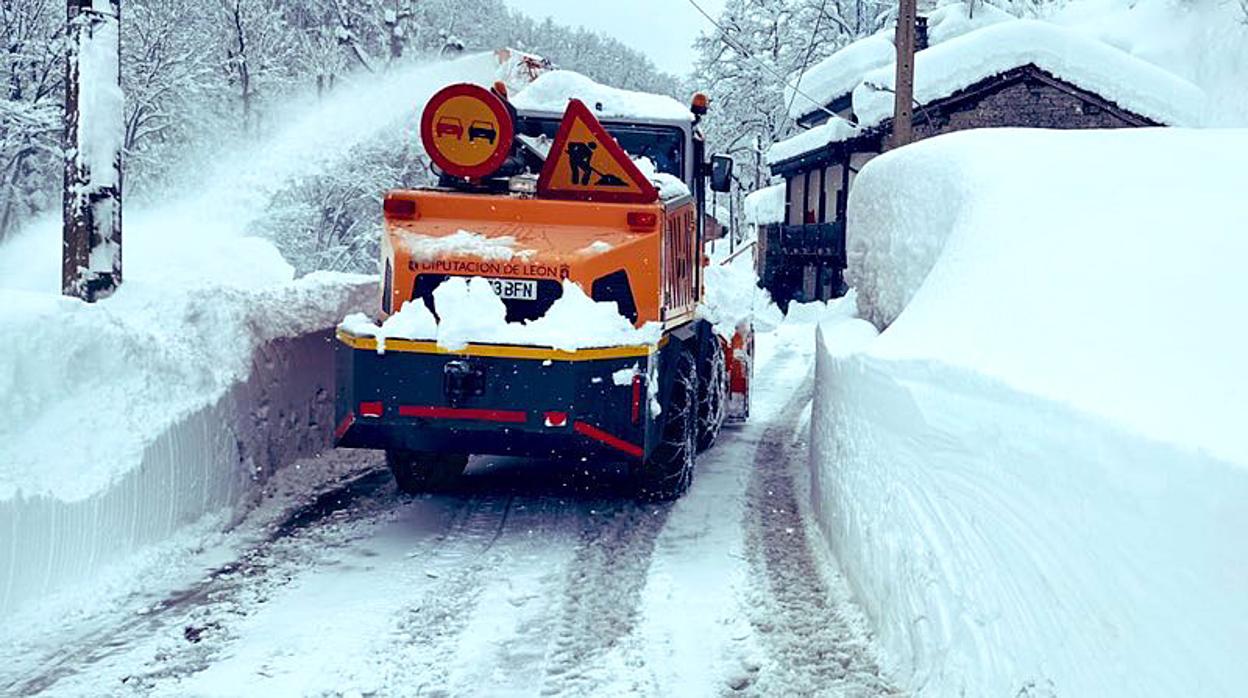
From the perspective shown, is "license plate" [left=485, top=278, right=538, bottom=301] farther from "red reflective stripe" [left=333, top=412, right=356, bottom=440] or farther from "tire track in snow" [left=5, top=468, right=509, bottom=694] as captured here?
"tire track in snow" [left=5, top=468, right=509, bottom=694]

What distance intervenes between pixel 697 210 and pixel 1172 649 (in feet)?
25.0

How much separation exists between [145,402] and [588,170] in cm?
300

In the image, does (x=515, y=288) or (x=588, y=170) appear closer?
(x=515, y=288)

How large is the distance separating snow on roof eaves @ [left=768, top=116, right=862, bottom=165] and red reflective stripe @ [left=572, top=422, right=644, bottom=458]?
862 inches

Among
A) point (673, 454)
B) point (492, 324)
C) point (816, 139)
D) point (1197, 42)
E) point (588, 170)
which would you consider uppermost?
point (1197, 42)

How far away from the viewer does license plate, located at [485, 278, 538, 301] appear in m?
6.70

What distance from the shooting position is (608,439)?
6.58 metres

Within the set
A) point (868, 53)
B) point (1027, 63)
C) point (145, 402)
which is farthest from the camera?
point (868, 53)

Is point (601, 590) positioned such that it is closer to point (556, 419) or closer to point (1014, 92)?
point (556, 419)

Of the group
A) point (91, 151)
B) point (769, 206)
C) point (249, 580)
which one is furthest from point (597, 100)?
point (769, 206)

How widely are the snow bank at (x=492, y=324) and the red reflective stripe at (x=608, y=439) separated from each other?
1.50 feet

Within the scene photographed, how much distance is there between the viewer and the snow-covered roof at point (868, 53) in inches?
1257

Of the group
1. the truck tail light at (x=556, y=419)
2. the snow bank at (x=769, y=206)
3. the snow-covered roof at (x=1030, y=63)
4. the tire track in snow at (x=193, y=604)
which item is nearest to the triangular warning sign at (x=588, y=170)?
the truck tail light at (x=556, y=419)

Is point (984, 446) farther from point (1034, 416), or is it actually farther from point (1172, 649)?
point (1172, 649)
